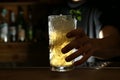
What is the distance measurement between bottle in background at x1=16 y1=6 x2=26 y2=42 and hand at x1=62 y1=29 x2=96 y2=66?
195 cm

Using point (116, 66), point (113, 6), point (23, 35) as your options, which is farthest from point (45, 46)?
point (116, 66)

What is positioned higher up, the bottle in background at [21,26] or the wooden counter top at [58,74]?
the bottle in background at [21,26]

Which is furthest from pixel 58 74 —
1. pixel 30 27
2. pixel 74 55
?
pixel 30 27

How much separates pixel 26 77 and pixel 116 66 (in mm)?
303

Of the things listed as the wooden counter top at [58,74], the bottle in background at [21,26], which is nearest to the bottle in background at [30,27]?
the bottle in background at [21,26]

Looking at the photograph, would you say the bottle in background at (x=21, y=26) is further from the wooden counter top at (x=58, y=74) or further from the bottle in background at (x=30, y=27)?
the wooden counter top at (x=58, y=74)

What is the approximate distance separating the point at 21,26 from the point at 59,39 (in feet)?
6.72

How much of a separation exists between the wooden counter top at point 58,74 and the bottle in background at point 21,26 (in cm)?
190

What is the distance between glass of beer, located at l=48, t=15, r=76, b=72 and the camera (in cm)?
81

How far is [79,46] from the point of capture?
84cm

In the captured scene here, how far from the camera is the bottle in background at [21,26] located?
2771 millimetres

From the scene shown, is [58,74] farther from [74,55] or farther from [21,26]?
[21,26]

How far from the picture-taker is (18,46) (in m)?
2.75

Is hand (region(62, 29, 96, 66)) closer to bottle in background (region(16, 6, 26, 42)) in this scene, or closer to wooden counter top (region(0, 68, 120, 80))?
wooden counter top (region(0, 68, 120, 80))
